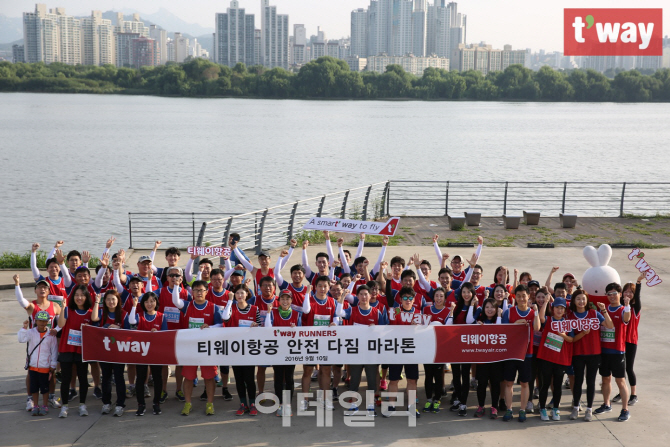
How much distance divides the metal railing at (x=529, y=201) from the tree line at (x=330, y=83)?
89062 millimetres

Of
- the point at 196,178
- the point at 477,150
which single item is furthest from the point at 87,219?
the point at 477,150

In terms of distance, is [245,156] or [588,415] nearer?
[588,415]

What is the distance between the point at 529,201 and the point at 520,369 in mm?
30658

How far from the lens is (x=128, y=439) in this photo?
8.75m

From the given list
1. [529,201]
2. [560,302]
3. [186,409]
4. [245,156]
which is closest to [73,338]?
[186,409]

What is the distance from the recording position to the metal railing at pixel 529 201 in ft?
122

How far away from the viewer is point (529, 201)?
3881 cm

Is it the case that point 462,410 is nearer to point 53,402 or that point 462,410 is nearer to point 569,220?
point 53,402

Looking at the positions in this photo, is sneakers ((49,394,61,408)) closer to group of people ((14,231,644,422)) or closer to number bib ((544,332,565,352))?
group of people ((14,231,644,422))

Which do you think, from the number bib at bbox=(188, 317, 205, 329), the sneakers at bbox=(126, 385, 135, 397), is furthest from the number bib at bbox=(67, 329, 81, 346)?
the number bib at bbox=(188, 317, 205, 329)

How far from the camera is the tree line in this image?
429ft

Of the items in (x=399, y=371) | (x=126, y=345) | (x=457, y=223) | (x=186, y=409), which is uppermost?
(x=126, y=345)

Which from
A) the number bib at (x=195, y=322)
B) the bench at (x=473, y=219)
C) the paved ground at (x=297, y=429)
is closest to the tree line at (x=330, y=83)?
the bench at (x=473, y=219)

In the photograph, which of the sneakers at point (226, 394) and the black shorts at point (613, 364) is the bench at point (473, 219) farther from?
the sneakers at point (226, 394)
